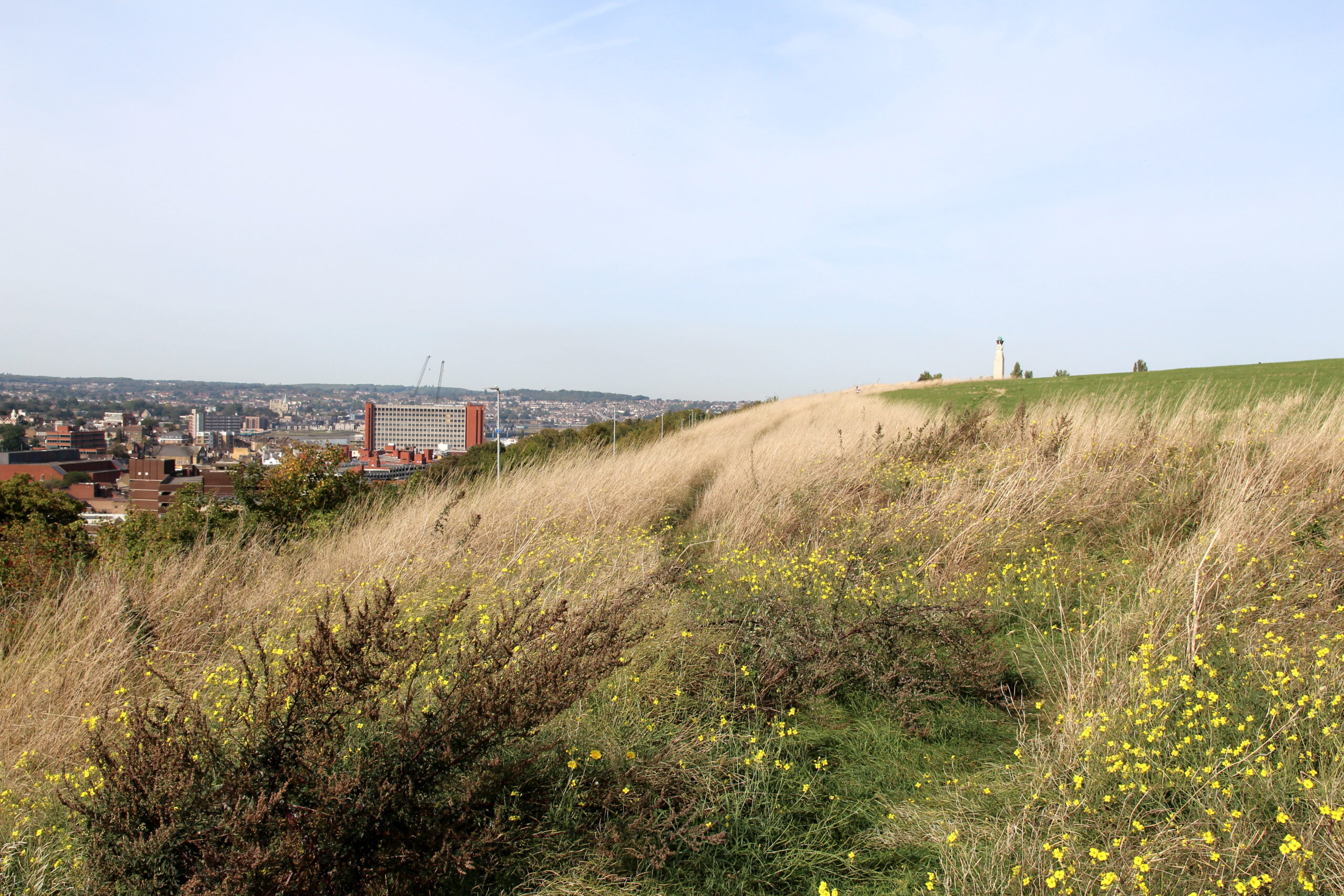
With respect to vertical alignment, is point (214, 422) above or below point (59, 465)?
above

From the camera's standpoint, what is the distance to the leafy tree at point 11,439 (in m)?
47.4

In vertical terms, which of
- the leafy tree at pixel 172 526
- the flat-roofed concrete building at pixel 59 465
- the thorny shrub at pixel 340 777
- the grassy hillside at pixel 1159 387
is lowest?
the flat-roofed concrete building at pixel 59 465

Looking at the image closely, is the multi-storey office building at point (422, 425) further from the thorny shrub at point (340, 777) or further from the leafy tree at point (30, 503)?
the thorny shrub at point (340, 777)

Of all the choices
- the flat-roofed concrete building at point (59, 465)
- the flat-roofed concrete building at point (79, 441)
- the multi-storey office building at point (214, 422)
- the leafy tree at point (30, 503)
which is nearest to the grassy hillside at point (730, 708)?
the leafy tree at point (30, 503)

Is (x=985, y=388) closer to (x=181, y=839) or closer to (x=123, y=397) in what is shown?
(x=181, y=839)

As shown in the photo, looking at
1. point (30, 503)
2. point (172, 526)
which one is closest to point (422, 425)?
point (30, 503)

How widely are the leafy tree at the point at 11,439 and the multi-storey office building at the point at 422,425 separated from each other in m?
20.8

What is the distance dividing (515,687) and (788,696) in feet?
5.47

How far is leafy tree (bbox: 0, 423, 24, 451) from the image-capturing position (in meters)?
47.4

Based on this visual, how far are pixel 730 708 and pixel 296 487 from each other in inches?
435

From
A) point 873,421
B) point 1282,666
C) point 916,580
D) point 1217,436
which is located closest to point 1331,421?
point 1217,436

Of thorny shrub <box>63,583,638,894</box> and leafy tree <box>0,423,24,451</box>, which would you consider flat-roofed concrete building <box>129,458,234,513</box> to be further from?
leafy tree <box>0,423,24,451</box>

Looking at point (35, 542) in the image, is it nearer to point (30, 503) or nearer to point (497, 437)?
point (497, 437)

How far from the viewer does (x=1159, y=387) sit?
2069 cm
